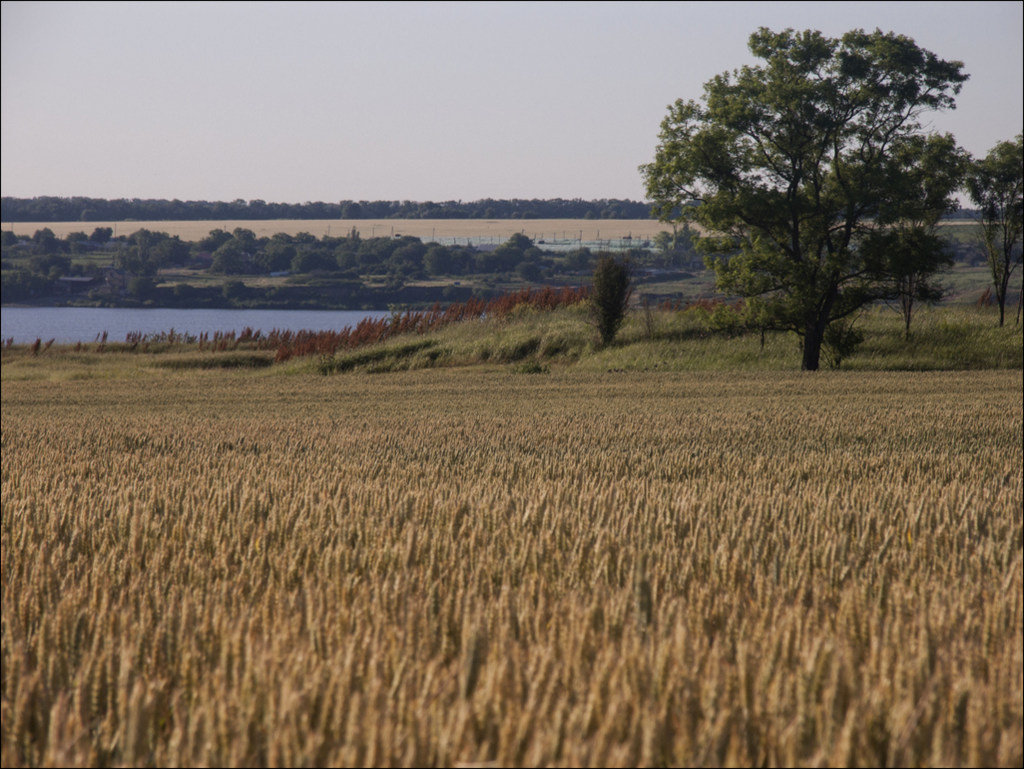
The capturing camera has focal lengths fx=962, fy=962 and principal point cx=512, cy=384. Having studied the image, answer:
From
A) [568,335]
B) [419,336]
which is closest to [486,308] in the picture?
[419,336]

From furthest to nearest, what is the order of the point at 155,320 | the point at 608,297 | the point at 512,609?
the point at 155,320 → the point at 608,297 → the point at 512,609

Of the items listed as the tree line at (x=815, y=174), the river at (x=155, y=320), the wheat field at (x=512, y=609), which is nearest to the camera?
the wheat field at (x=512, y=609)

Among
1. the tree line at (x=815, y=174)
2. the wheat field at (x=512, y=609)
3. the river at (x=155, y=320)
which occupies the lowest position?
the river at (x=155, y=320)

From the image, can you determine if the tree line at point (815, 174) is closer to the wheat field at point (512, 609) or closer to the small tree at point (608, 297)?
the small tree at point (608, 297)

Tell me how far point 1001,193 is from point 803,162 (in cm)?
1034

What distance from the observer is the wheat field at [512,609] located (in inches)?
66.2

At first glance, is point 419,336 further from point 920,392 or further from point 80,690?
point 80,690

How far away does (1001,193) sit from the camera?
3103cm

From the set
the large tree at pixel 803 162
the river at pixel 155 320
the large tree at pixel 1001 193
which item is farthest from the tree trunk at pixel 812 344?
the river at pixel 155 320

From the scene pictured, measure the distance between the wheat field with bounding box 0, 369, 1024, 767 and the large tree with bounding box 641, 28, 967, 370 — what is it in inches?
693

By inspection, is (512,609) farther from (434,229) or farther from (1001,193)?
(434,229)

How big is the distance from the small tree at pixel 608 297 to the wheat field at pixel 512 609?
22342mm

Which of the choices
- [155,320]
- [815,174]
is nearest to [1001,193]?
[815,174]

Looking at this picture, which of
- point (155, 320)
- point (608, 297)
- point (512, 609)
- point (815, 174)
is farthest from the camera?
point (155, 320)
